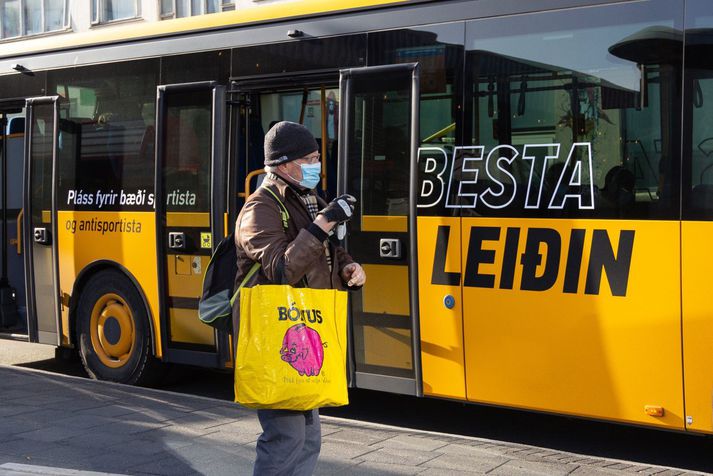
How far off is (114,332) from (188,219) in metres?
1.43

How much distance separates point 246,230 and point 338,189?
297cm

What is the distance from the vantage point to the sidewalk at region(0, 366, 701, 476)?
579 cm

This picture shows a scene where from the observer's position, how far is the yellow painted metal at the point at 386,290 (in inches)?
269

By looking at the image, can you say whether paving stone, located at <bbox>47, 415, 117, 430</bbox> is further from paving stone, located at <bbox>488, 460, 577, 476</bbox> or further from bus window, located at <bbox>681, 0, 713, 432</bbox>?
bus window, located at <bbox>681, 0, 713, 432</bbox>

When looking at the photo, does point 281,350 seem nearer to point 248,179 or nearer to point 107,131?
point 248,179

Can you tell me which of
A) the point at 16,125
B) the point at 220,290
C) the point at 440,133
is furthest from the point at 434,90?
the point at 16,125

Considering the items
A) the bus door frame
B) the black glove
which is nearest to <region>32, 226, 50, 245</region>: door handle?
the bus door frame

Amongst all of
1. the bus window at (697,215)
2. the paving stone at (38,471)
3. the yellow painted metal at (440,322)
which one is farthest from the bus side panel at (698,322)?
the paving stone at (38,471)

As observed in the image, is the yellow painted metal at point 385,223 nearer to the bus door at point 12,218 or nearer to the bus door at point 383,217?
the bus door at point 383,217

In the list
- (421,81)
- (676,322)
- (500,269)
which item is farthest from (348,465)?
(421,81)

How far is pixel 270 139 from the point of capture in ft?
14.3

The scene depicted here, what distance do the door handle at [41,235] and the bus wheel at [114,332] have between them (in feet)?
1.91

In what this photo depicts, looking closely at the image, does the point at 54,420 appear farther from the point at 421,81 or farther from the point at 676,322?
the point at 676,322

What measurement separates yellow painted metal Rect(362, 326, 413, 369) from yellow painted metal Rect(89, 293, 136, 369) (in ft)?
8.29
